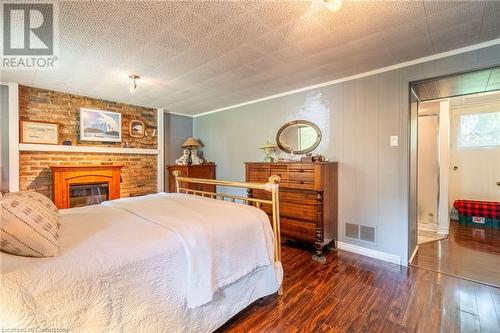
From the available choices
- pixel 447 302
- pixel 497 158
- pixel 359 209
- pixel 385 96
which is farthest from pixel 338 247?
pixel 497 158

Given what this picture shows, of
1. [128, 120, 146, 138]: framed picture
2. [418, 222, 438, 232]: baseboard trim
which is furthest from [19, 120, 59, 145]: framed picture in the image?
[418, 222, 438, 232]: baseboard trim

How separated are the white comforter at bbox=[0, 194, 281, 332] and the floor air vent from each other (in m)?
1.52

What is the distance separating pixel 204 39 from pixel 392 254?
10.1 feet

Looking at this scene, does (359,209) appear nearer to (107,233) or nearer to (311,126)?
(311,126)

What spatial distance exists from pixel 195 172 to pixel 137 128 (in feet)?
4.67

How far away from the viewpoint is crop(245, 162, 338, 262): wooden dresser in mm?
2736

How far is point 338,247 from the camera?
10.2ft

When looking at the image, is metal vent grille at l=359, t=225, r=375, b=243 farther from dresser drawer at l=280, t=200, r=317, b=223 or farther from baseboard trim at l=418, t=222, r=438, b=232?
baseboard trim at l=418, t=222, r=438, b=232

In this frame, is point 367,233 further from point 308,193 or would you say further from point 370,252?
point 308,193

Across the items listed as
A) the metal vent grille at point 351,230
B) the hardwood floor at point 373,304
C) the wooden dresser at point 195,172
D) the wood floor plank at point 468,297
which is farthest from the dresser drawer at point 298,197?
the wooden dresser at point 195,172

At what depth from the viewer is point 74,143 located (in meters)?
3.77

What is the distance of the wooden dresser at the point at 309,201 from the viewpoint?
2.74m

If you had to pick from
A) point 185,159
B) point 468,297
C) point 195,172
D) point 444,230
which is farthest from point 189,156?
point 444,230

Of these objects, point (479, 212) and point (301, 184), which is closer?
point (301, 184)
